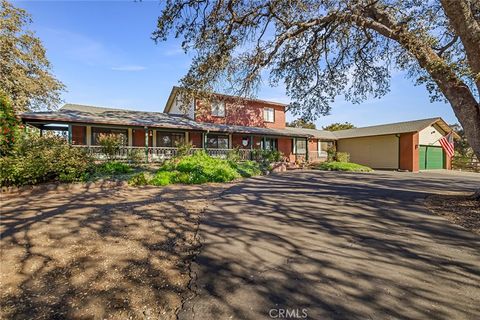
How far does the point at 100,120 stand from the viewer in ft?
46.2

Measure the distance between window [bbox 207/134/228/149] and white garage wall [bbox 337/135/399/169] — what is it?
1469 cm

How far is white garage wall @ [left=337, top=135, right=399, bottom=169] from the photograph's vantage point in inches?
865

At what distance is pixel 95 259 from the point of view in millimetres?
3316

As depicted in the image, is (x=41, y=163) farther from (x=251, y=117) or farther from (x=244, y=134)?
(x=251, y=117)

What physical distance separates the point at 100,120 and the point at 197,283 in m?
14.2

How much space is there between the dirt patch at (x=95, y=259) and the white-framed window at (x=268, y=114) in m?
17.7

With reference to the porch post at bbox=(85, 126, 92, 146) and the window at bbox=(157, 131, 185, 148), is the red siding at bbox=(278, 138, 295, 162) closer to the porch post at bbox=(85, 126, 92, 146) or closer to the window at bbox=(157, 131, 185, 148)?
the window at bbox=(157, 131, 185, 148)

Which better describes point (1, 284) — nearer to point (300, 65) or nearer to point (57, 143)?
point (57, 143)

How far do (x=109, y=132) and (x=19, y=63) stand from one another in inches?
395

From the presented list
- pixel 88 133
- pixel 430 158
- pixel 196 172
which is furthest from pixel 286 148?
pixel 88 133

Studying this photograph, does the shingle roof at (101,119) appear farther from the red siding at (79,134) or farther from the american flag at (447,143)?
the american flag at (447,143)

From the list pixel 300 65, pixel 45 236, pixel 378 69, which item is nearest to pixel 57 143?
pixel 45 236

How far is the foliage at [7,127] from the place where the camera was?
884cm

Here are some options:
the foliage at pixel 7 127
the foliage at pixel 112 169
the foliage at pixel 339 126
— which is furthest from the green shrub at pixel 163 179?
the foliage at pixel 339 126
